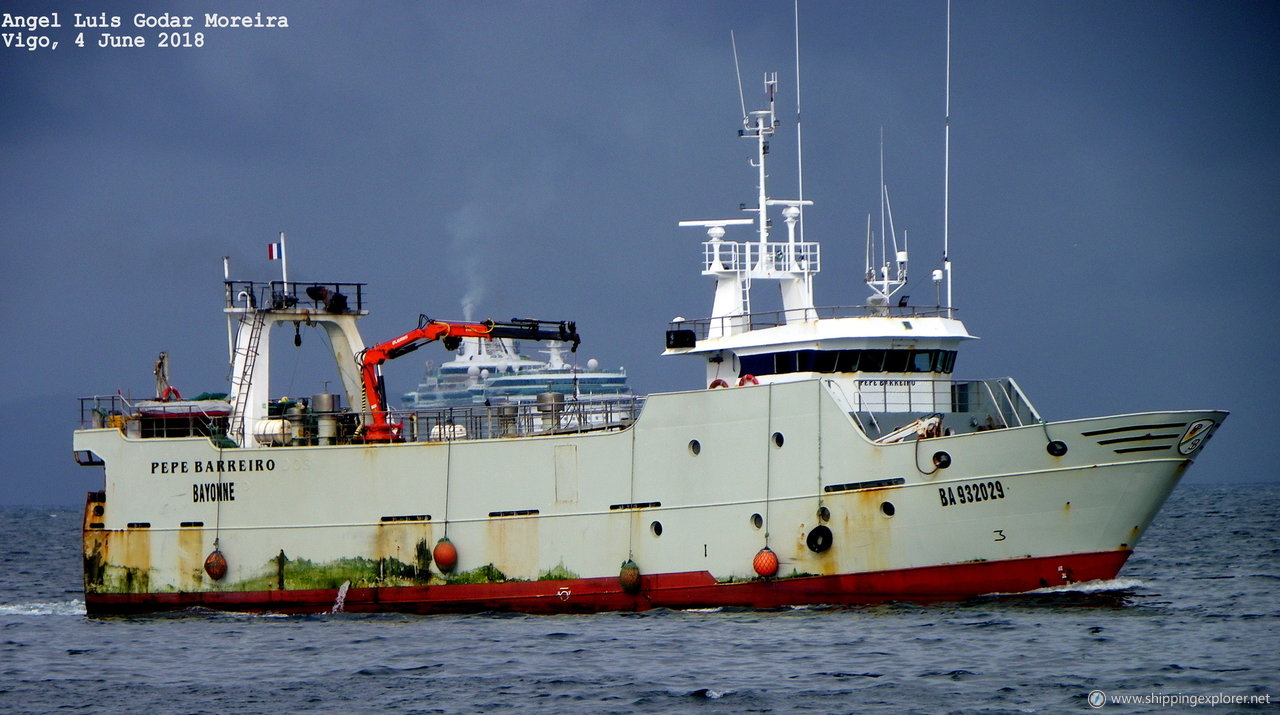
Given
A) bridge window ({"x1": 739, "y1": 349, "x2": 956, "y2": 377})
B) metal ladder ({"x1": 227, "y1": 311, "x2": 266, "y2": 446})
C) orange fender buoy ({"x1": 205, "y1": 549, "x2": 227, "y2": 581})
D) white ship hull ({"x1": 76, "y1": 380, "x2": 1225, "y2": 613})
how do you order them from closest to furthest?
white ship hull ({"x1": 76, "y1": 380, "x2": 1225, "y2": 613}) → bridge window ({"x1": 739, "y1": 349, "x2": 956, "y2": 377}) → orange fender buoy ({"x1": 205, "y1": 549, "x2": 227, "y2": 581}) → metal ladder ({"x1": 227, "y1": 311, "x2": 266, "y2": 446})

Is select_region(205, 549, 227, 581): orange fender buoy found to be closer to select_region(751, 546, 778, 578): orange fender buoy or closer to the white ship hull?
the white ship hull

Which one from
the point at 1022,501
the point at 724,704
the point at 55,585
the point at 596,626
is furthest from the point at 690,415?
the point at 55,585

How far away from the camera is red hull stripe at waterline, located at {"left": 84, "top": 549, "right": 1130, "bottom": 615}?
27.5 metres

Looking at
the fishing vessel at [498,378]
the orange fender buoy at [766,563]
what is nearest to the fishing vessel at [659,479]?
the orange fender buoy at [766,563]

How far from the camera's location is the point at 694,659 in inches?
965

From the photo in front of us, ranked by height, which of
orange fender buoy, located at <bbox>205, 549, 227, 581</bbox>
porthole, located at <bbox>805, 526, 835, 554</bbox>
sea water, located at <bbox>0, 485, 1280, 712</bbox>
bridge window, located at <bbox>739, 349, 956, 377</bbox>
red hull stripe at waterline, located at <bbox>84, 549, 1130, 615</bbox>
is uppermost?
bridge window, located at <bbox>739, 349, 956, 377</bbox>

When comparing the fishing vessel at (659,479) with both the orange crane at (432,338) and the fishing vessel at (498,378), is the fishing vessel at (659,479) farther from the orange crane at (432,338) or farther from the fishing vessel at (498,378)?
the fishing vessel at (498,378)

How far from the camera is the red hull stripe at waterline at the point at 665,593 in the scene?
27531 mm

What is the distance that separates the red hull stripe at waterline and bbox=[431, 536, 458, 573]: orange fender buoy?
0.44 metres

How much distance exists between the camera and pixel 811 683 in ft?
73.6

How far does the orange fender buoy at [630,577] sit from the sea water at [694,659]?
999 millimetres

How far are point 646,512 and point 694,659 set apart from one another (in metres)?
5.44

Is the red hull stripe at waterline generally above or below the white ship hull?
below

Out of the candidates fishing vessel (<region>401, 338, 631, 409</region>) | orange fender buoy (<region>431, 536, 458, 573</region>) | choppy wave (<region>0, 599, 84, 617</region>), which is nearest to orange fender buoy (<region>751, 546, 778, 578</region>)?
orange fender buoy (<region>431, 536, 458, 573</region>)
